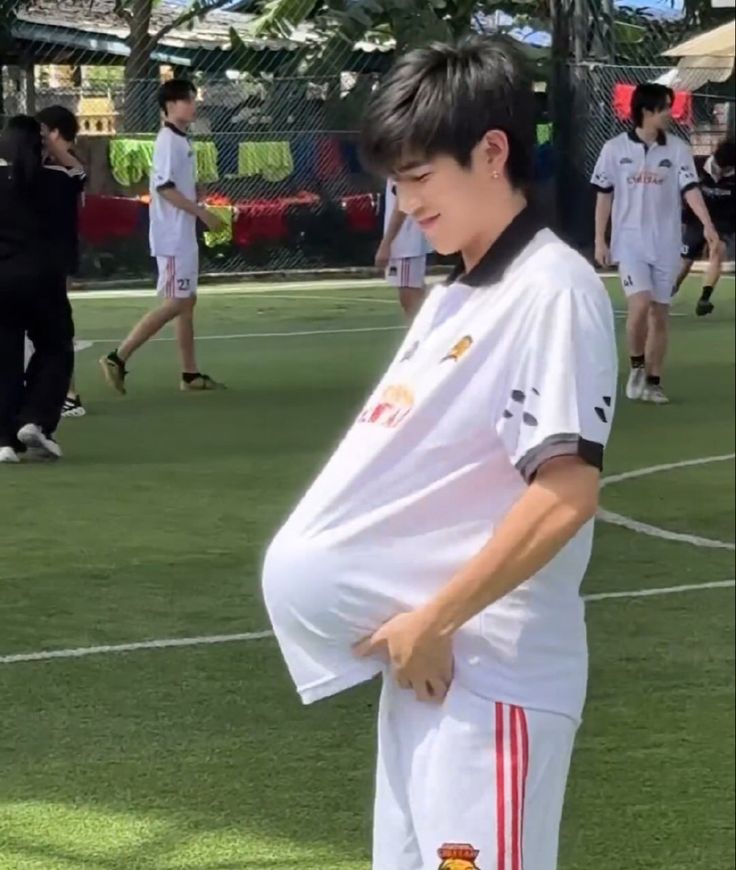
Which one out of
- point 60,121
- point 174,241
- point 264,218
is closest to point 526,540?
point 60,121

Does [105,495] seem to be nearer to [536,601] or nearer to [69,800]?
[69,800]

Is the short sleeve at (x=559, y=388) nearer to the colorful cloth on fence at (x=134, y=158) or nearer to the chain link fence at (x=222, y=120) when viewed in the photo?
the chain link fence at (x=222, y=120)

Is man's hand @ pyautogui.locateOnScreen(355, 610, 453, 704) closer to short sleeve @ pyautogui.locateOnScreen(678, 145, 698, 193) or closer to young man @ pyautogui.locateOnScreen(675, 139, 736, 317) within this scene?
young man @ pyautogui.locateOnScreen(675, 139, 736, 317)

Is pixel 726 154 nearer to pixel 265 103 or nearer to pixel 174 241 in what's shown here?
pixel 265 103

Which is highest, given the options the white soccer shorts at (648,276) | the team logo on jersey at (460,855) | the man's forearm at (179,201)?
the team logo on jersey at (460,855)

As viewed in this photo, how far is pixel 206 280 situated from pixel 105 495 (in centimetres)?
136

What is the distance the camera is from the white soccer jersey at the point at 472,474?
6.59 feet

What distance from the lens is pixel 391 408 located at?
2098 millimetres

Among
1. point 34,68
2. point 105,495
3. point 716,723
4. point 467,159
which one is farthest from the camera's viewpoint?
point 105,495

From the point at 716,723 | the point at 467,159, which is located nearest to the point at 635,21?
the point at 716,723

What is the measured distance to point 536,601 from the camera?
211cm

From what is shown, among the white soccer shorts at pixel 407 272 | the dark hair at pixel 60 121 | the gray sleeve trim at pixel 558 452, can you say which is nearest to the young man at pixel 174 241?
the white soccer shorts at pixel 407 272

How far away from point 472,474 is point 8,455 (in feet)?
12.1

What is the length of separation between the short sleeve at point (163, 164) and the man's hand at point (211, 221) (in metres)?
0.42
